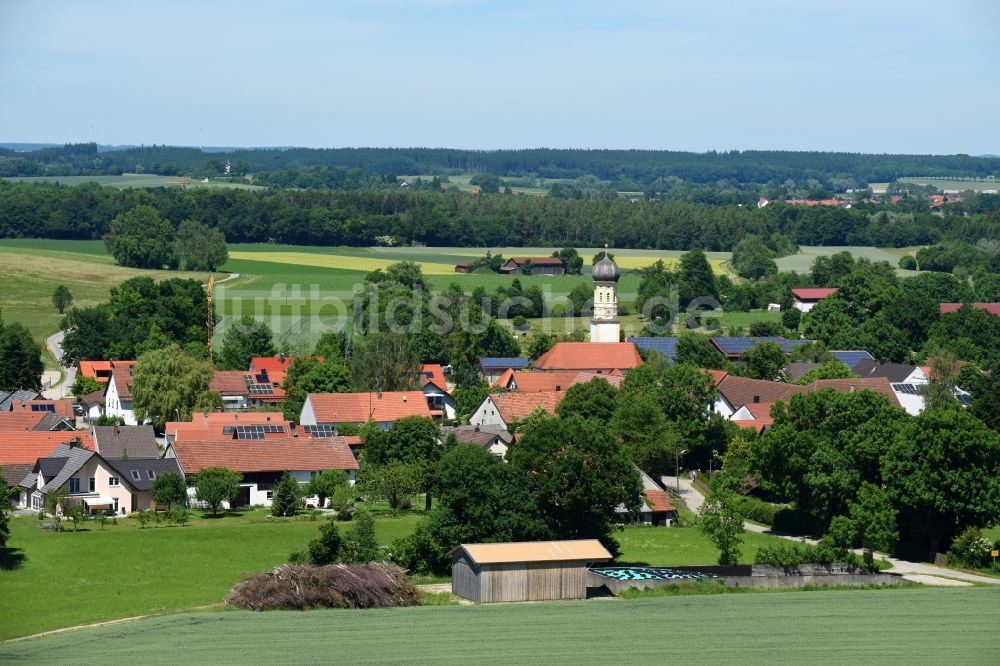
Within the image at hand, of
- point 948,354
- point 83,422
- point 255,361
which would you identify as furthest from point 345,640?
point 948,354

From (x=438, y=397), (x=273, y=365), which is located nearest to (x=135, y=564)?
(x=438, y=397)

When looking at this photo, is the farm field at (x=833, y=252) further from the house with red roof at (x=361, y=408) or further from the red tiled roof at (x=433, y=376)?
the house with red roof at (x=361, y=408)

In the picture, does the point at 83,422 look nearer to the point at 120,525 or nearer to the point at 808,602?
the point at 120,525

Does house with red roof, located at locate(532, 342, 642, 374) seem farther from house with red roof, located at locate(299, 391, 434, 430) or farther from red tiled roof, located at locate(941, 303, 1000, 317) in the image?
red tiled roof, located at locate(941, 303, 1000, 317)

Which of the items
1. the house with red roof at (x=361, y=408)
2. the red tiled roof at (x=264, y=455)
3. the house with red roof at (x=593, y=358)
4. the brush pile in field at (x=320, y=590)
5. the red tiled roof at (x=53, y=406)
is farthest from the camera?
the house with red roof at (x=593, y=358)

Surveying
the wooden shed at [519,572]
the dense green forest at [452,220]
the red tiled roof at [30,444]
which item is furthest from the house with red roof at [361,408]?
the dense green forest at [452,220]

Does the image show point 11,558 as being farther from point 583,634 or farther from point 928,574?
point 928,574

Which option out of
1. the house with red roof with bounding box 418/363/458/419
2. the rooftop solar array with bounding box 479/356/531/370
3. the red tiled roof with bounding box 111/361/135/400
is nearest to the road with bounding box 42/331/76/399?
the red tiled roof with bounding box 111/361/135/400
